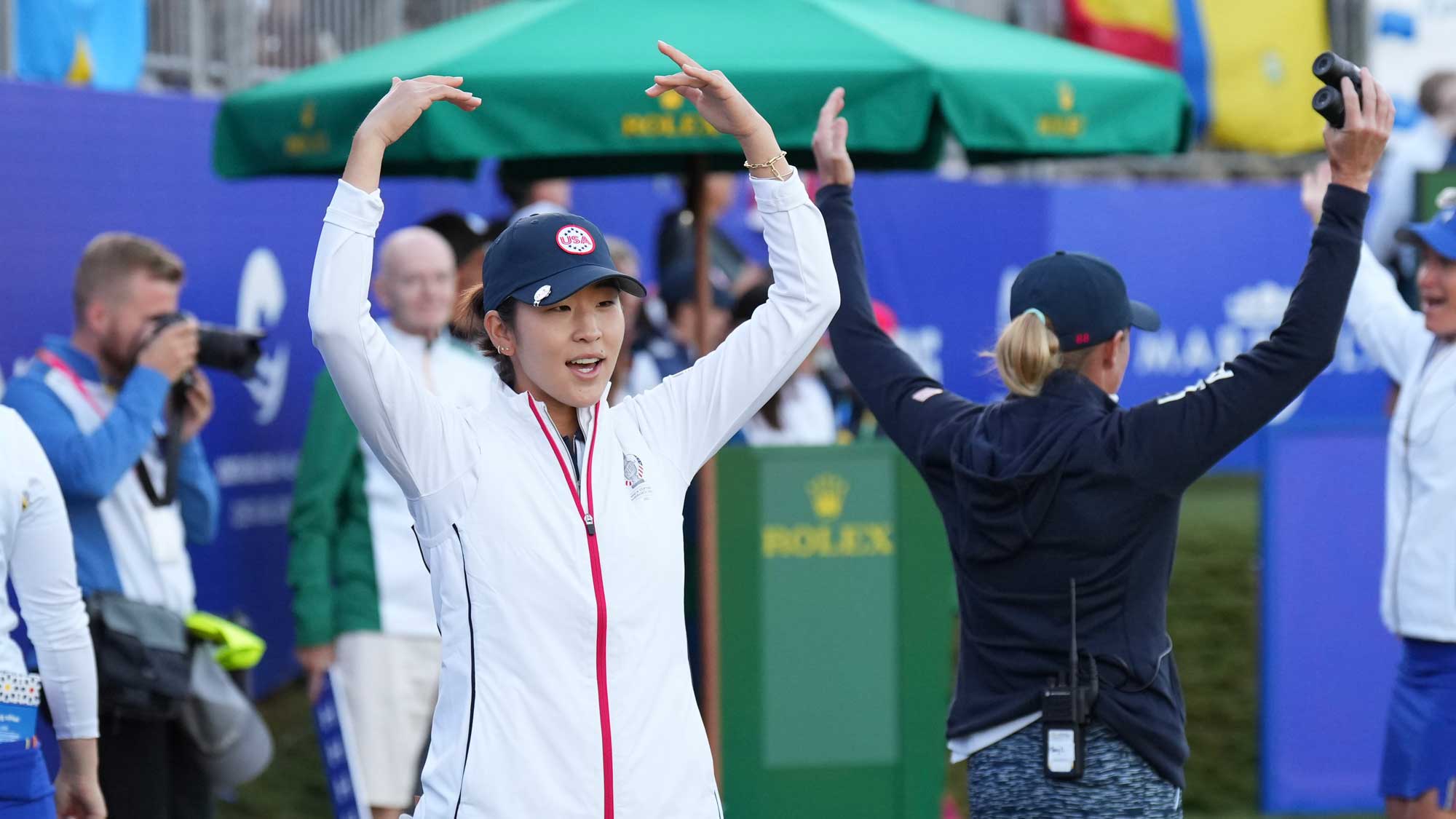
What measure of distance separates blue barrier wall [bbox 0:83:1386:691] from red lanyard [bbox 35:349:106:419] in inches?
47.9

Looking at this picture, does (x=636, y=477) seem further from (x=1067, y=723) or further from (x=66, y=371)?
(x=66, y=371)

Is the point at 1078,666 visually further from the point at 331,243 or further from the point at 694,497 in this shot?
the point at 694,497

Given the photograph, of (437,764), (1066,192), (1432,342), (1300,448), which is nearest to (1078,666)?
(437,764)

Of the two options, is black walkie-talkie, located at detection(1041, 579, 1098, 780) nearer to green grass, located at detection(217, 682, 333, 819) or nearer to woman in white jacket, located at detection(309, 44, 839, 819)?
woman in white jacket, located at detection(309, 44, 839, 819)

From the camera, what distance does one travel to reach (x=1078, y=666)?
3428 mm

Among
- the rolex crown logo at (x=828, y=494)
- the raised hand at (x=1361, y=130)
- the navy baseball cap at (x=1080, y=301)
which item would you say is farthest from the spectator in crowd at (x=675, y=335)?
the raised hand at (x=1361, y=130)

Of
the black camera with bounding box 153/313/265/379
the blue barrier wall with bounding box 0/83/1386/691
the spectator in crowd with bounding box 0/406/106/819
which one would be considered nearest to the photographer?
the black camera with bounding box 153/313/265/379

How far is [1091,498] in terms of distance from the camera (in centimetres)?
341

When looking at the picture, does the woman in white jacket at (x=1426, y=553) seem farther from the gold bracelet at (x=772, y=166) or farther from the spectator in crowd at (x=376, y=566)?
the spectator in crowd at (x=376, y=566)

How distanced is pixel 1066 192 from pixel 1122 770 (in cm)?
950

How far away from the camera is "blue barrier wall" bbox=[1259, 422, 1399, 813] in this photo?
686cm

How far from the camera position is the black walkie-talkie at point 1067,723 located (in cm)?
336

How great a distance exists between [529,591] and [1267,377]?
1.40 m

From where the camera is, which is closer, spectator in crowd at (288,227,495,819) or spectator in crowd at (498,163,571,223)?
spectator in crowd at (288,227,495,819)
